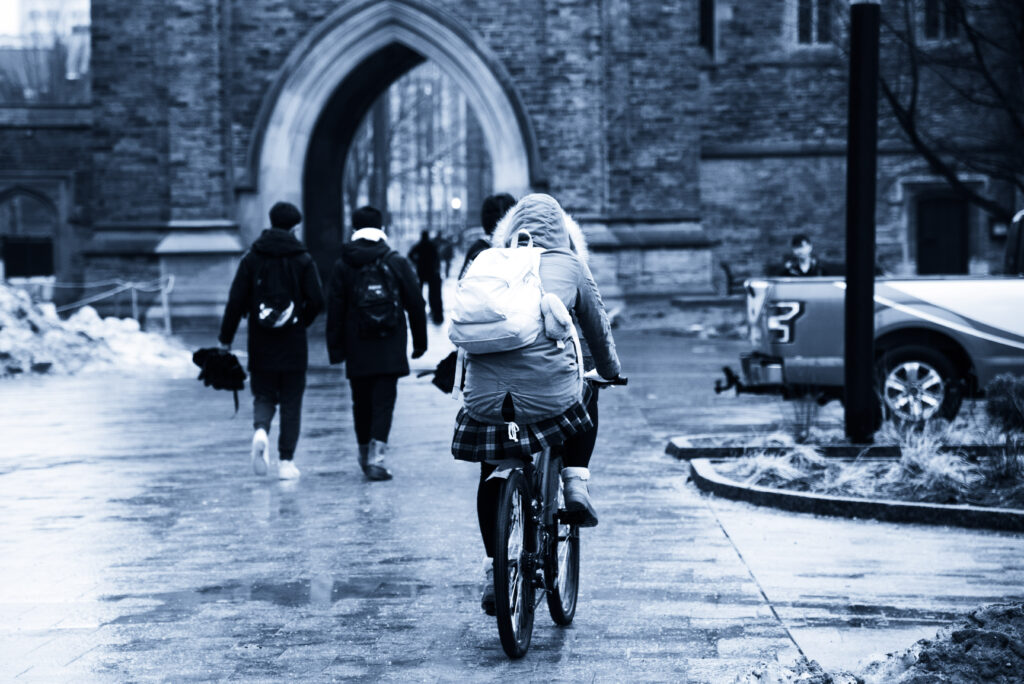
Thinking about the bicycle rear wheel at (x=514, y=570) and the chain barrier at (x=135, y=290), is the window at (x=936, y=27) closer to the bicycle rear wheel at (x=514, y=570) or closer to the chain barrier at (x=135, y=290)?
the chain barrier at (x=135, y=290)

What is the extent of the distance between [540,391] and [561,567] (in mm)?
835

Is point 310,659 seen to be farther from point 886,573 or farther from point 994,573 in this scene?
point 994,573

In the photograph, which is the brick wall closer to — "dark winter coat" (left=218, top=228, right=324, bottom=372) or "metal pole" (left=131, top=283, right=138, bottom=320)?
"metal pole" (left=131, top=283, right=138, bottom=320)

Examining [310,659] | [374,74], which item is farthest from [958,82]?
[310,659]

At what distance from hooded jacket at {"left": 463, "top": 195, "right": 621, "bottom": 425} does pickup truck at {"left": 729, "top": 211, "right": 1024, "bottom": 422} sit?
667cm

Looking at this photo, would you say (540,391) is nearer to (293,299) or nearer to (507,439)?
(507,439)

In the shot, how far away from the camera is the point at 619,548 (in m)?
7.38

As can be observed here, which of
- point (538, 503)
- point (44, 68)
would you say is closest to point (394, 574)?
point (538, 503)

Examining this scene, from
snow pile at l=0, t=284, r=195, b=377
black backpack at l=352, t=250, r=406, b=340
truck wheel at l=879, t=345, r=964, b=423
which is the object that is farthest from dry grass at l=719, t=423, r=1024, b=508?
snow pile at l=0, t=284, r=195, b=377

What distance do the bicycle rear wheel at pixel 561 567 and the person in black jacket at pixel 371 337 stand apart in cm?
381

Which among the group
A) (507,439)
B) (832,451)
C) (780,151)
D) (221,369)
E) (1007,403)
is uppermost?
(780,151)

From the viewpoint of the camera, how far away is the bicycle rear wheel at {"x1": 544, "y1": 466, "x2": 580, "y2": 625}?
217 inches

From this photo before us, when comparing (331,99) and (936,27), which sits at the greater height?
(936,27)

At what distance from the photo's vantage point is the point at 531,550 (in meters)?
5.36
